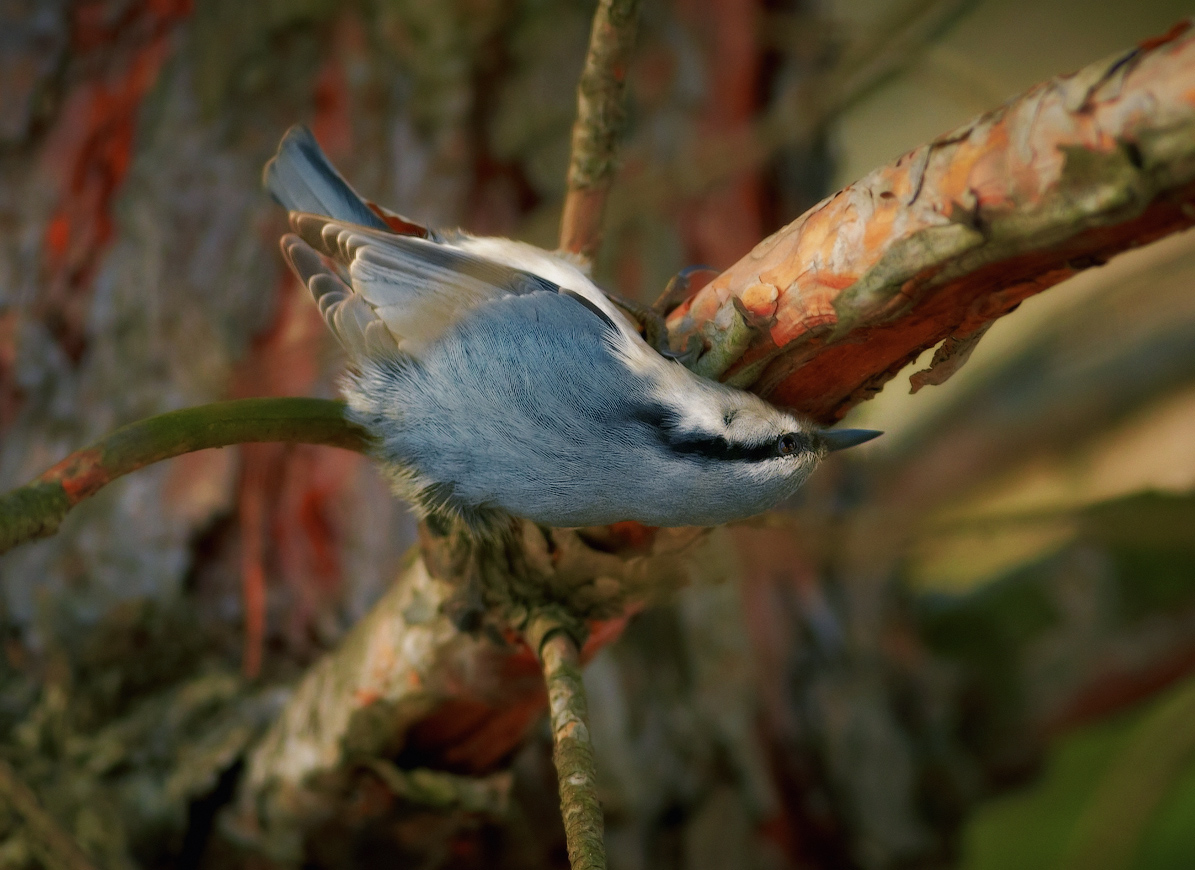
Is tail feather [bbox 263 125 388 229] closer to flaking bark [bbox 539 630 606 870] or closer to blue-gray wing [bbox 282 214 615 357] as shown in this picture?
blue-gray wing [bbox 282 214 615 357]

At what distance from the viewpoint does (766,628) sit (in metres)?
1.56

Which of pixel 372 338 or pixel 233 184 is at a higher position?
pixel 233 184

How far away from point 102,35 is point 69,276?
1.10ft

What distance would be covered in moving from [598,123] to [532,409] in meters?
0.27

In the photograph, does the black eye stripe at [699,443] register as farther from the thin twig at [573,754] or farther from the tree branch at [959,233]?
the thin twig at [573,754]

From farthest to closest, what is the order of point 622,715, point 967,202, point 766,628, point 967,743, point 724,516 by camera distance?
1. point 967,743
2. point 766,628
3. point 622,715
4. point 724,516
5. point 967,202

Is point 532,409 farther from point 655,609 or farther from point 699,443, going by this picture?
point 655,609

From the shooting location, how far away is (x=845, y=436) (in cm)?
65

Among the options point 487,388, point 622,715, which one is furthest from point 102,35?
point 622,715

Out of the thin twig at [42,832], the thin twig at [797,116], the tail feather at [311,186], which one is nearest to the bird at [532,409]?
the tail feather at [311,186]

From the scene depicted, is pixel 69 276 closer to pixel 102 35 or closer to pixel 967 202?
pixel 102 35

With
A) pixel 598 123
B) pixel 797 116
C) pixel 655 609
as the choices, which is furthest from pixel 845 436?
pixel 797 116

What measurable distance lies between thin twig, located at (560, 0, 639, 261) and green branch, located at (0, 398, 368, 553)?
304 mm

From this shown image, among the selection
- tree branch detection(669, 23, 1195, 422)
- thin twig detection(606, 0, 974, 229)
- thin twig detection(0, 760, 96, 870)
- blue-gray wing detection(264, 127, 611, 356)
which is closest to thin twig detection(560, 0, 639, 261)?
blue-gray wing detection(264, 127, 611, 356)
